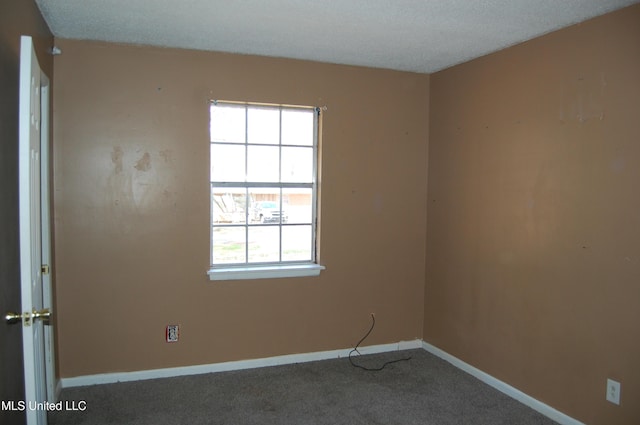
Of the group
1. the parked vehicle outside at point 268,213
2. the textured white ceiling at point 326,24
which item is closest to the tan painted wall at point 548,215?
the textured white ceiling at point 326,24

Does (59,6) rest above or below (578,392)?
above

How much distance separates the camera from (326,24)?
289 cm

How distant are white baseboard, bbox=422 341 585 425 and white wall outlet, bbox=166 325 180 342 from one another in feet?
7.17

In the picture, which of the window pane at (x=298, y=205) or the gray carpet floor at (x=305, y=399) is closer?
the gray carpet floor at (x=305, y=399)

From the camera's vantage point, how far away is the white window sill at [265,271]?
3604 millimetres

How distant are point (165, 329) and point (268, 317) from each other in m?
0.80

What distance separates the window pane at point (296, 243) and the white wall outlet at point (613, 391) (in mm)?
2258

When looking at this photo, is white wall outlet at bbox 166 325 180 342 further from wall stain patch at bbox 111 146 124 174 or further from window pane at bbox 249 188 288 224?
wall stain patch at bbox 111 146 124 174

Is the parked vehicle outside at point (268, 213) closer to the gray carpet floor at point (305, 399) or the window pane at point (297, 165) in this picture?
the window pane at point (297, 165)

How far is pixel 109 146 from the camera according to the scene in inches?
132

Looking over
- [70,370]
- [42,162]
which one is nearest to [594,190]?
[42,162]

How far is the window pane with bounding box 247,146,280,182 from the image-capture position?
3.75 meters

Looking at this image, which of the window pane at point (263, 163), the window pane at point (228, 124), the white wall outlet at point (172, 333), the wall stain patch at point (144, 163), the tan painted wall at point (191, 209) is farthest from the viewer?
the window pane at point (263, 163)

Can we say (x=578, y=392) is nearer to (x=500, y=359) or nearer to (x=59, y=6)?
(x=500, y=359)
